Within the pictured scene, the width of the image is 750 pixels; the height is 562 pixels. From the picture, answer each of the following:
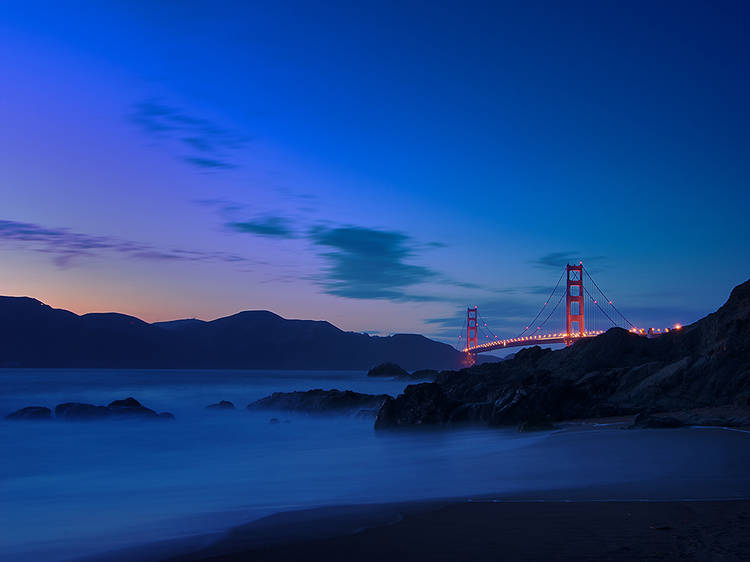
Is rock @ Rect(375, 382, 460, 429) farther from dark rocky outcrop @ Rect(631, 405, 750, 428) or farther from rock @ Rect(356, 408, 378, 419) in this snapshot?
dark rocky outcrop @ Rect(631, 405, 750, 428)

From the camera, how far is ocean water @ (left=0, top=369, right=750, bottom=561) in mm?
6145

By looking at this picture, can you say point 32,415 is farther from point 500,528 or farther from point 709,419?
point 500,528

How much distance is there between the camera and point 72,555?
17.4 feet

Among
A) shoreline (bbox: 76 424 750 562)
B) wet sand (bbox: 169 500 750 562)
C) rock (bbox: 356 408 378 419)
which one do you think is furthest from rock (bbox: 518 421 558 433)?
rock (bbox: 356 408 378 419)

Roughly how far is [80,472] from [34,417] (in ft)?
43.7

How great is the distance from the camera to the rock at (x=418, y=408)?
1577 cm

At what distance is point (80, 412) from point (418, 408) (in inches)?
556

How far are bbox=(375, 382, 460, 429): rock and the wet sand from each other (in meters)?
9.84

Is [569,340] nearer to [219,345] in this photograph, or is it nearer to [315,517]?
[315,517]

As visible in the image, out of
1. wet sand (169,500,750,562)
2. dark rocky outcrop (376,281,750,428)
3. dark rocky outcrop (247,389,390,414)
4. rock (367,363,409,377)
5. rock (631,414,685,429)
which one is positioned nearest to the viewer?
wet sand (169,500,750,562)

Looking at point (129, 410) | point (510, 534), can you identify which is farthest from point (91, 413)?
point (510, 534)

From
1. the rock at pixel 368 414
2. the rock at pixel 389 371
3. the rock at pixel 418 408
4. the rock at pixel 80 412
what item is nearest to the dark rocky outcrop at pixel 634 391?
the rock at pixel 418 408

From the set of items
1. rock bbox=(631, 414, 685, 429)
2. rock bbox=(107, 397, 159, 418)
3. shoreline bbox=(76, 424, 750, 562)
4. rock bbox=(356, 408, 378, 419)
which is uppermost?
rock bbox=(631, 414, 685, 429)

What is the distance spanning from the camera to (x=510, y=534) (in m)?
4.60
